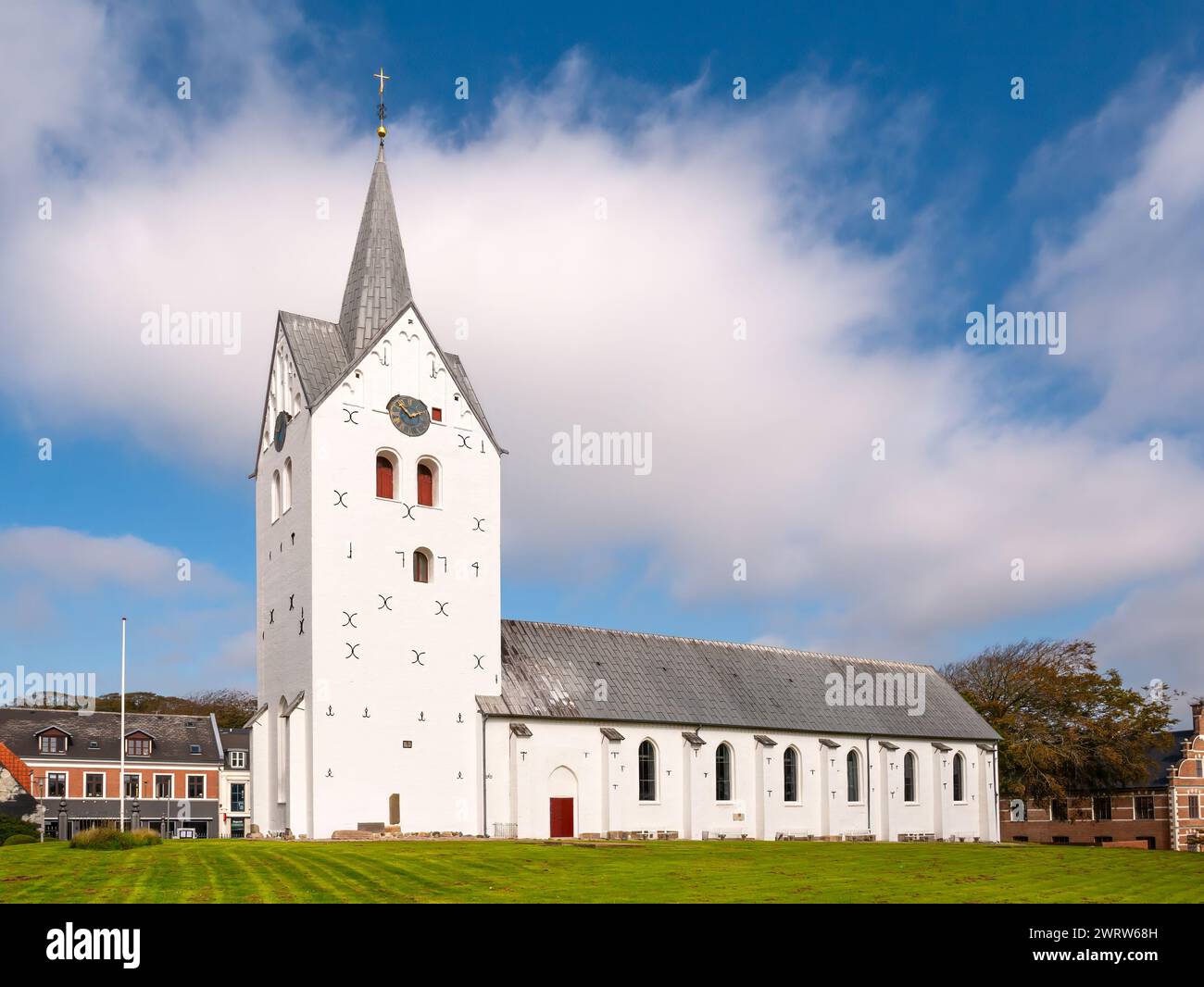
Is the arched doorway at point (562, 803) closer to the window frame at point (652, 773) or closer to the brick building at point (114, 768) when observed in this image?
the window frame at point (652, 773)

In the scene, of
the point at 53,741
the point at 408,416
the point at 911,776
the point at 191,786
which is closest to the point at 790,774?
the point at 911,776

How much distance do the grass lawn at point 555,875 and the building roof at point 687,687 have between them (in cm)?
1029

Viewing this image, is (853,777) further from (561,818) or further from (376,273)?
(376,273)

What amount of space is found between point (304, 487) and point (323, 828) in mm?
11595

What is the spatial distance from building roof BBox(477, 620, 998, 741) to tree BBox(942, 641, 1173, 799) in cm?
736

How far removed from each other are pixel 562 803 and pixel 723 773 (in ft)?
28.8

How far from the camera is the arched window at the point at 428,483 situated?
44544mm

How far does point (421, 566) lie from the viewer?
4412cm

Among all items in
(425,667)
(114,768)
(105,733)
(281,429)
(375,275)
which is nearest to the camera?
(425,667)

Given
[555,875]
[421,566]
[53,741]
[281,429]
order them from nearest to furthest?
[555,875], [421,566], [281,429], [53,741]

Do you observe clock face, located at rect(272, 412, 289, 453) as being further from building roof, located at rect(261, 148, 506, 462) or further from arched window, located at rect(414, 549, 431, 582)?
arched window, located at rect(414, 549, 431, 582)

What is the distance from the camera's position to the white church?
41.1m
